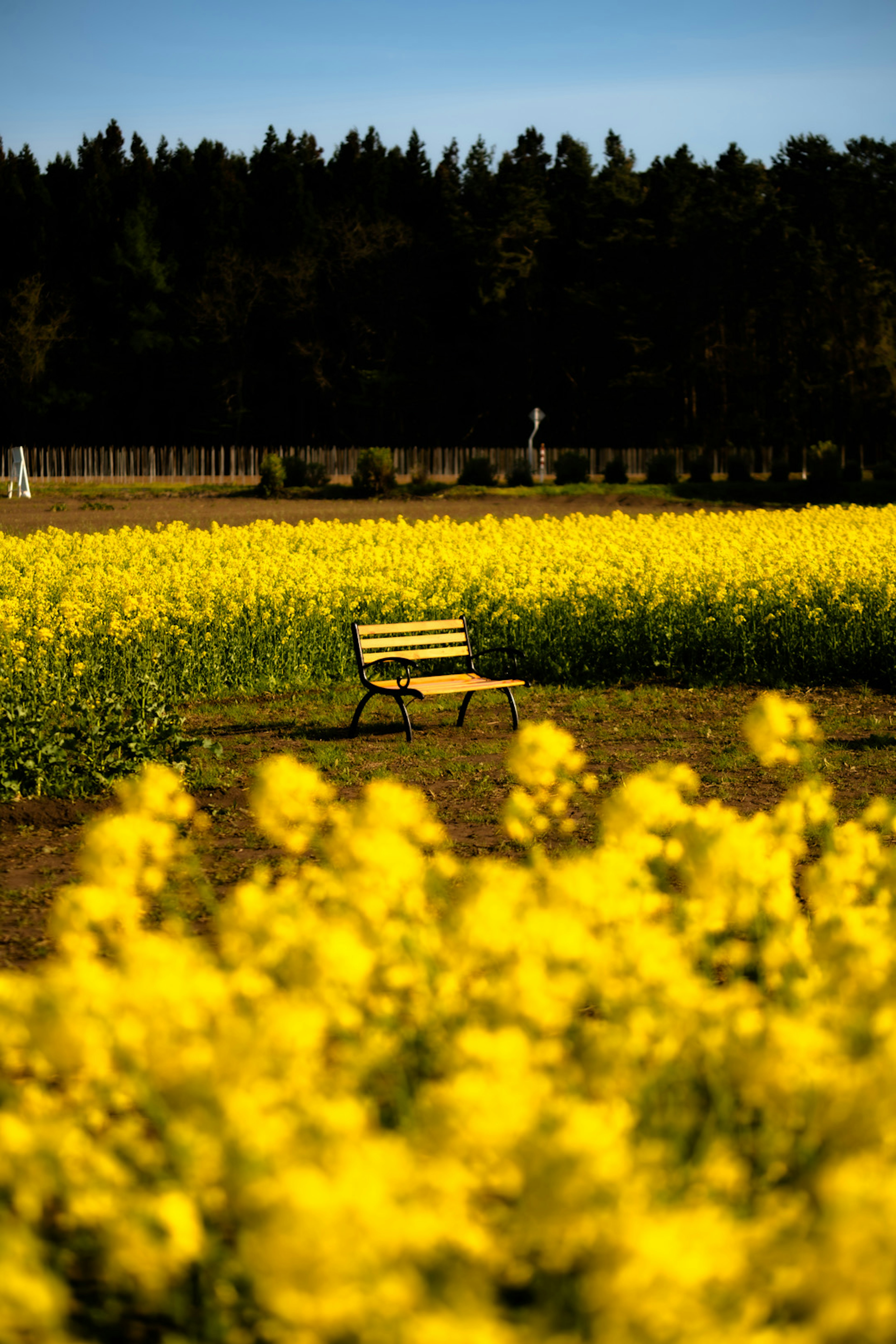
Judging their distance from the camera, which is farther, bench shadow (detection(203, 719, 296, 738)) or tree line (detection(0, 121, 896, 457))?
tree line (detection(0, 121, 896, 457))

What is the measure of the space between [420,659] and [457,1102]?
8.52 metres

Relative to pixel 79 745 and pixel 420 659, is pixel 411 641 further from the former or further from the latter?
pixel 79 745

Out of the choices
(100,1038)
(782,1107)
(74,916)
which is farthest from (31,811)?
(782,1107)

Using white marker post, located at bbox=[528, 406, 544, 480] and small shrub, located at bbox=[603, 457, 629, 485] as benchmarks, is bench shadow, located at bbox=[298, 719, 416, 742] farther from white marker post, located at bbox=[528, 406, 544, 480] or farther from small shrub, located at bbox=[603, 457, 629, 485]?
white marker post, located at bbox=[528, 406, 544, 480]

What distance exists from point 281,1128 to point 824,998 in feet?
4.27

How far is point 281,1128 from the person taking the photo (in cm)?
215

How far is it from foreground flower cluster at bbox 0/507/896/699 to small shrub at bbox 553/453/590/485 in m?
27.6

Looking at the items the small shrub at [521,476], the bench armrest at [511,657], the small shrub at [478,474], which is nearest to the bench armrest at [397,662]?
the bench armrest at [511,657]

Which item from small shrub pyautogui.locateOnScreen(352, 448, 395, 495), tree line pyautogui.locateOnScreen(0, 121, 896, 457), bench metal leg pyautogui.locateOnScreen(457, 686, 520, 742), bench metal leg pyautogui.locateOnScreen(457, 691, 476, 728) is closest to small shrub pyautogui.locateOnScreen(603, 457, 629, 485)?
small shrub pyautogui.locateOnScreen(352, 448, 395, 495)

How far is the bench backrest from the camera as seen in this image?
9.82 metres

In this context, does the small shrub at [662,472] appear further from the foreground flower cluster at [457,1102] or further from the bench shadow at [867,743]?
the foreground flower cluster at [457,1102]

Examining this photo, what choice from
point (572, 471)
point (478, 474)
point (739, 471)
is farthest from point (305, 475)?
point (739, 471)

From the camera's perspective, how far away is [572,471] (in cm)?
4178

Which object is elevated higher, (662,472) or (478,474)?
(662,472)
